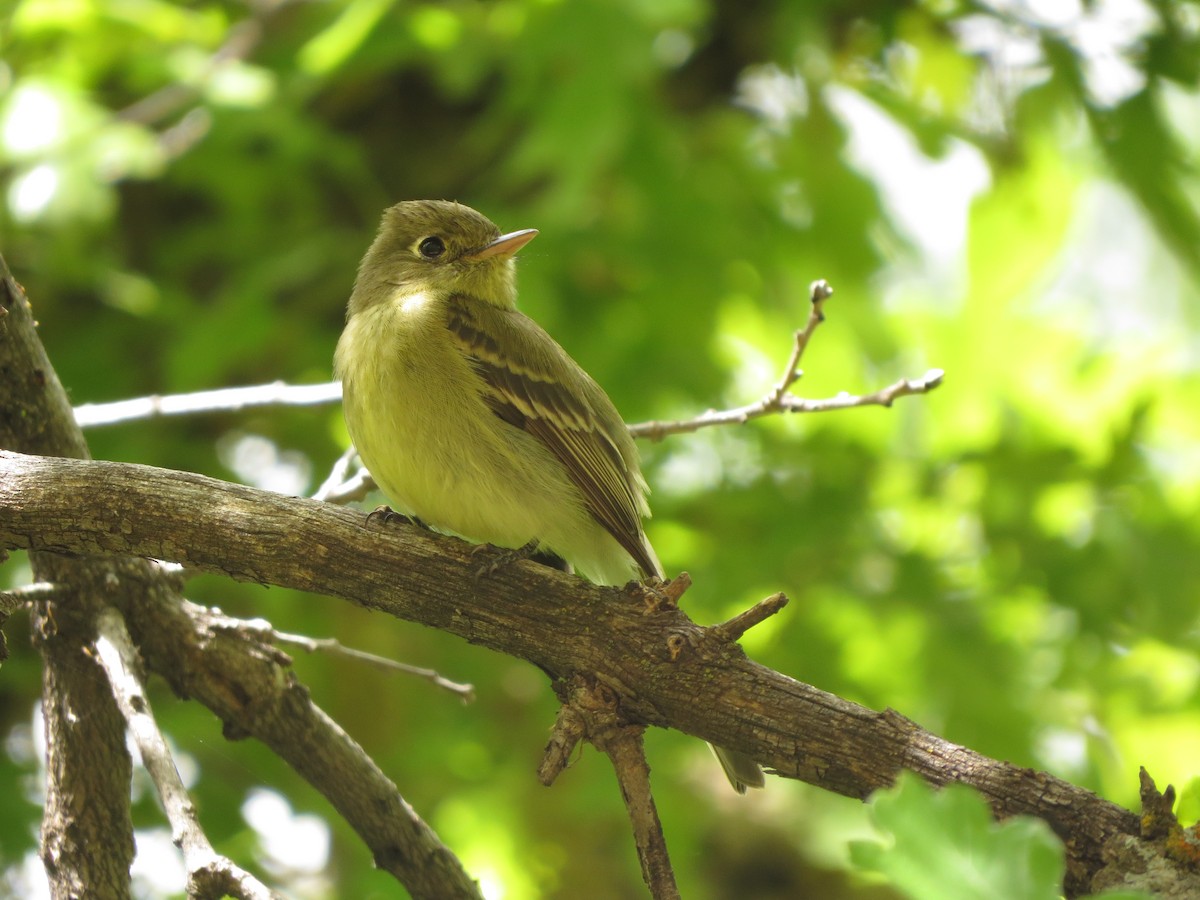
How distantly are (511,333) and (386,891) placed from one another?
213 cm

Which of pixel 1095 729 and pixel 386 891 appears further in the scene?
pixel 1095 729

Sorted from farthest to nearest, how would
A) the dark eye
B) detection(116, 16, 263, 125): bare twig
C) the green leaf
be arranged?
1. detection(116, 16, 263, 125): bare twig
2. the dark eye
3. the green leaf

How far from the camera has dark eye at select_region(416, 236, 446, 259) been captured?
5.40m

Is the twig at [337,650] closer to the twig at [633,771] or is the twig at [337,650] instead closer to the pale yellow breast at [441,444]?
the pale yellow breast at [441,444]

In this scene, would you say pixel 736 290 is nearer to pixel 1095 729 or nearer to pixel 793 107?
pixel 793 107

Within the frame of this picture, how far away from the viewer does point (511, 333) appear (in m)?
4.85

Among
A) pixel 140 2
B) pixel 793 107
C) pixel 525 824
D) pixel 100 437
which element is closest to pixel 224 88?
pixel 140 2

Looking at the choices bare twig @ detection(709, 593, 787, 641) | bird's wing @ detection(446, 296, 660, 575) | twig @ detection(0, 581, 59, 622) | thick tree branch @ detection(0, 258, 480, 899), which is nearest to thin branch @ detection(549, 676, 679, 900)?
bare twig @ detection(709, 593, 787, 641)

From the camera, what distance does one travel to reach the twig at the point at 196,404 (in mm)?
3977

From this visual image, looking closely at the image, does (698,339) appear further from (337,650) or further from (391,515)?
(337,650)

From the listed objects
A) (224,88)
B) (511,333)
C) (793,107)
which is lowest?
(511,333)

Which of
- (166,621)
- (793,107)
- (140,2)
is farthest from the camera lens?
(793,107)

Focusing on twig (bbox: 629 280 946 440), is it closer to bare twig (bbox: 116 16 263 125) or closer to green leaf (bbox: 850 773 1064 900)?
green leaf (bbox: 850 773 1064 900)

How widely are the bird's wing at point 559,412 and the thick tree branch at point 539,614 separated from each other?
1.25 meters
